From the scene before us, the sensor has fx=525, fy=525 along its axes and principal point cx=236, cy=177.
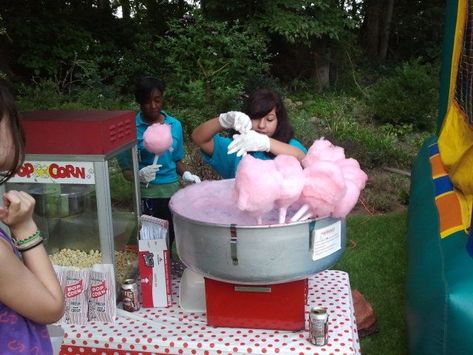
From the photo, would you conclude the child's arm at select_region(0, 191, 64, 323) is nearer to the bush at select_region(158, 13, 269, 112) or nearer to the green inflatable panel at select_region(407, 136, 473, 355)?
the green inflatable panel at select_region(407, 136, 473, 355)

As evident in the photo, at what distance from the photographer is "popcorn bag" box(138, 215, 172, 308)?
1862mm

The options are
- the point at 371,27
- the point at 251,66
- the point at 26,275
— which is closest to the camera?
the point at 26,275

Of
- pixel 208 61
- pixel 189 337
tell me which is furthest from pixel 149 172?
pixel 208 61

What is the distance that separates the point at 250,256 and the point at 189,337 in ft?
1.34

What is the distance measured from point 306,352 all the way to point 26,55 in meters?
8.61

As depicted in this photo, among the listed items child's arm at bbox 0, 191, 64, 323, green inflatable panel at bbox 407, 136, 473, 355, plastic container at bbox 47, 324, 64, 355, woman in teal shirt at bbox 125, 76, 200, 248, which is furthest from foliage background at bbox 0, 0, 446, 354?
child's arm at bbox 0, 191, 64, 323

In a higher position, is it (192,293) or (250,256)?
(250,256)

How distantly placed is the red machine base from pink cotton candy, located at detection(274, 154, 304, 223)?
258 millimetres

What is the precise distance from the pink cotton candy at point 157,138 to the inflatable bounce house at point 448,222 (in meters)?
1.27

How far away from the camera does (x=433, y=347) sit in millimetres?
1891

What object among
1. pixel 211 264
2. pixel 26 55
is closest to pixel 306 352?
pixel 211 264

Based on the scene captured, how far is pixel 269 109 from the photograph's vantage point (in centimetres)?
221

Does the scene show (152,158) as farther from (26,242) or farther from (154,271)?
(26,242)

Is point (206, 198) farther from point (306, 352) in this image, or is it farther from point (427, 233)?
point (427, 233)
